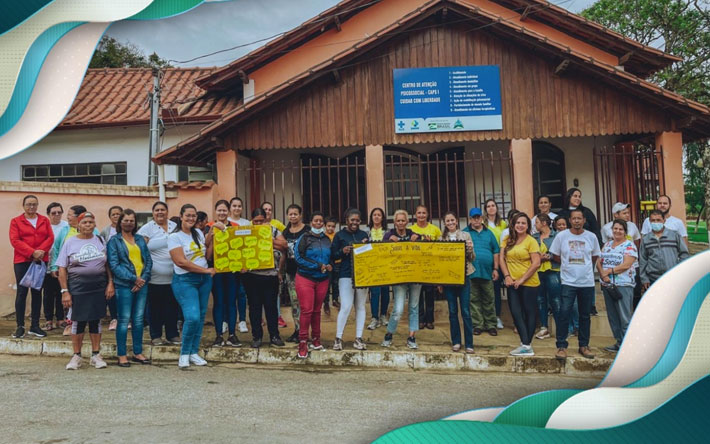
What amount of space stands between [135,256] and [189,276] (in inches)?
26.3

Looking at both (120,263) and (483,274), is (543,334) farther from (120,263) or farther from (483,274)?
(120,263)

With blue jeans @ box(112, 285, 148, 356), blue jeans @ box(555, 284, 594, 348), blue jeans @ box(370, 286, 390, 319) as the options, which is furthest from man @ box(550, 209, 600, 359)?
blue jeans @ box(112, 285, 148, 356)

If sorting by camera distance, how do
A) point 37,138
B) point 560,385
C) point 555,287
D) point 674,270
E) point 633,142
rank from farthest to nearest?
point 633,142 < point 555,287 < point 560,385 < point 674,270 < point 37,138

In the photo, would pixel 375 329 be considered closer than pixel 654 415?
No

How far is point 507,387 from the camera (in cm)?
543

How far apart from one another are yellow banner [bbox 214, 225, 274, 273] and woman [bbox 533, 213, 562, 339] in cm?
337

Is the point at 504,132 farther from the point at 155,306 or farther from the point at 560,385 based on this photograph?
the point at 155,306

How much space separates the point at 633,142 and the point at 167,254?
9.73 meters

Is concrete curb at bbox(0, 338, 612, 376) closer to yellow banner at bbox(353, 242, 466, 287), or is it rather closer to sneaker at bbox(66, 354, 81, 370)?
sneaker at bbox(66, 354, 81, 370)

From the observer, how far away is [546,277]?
6949 mm

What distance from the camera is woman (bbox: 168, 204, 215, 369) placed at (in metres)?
5.87

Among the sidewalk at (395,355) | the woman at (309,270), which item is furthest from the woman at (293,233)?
the sidewalk at (395,355)

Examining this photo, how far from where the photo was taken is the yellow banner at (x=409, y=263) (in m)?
6.42

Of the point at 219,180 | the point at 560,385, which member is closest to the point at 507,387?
the point at 560,385
